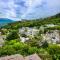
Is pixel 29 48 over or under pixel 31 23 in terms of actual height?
under

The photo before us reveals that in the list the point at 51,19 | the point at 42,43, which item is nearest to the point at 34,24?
the point at 51,19

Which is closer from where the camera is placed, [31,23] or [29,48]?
[29,48]

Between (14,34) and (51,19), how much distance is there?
7.61 meters

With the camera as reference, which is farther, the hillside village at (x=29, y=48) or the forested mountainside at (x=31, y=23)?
the forested mountainside at (x=31, y=23)

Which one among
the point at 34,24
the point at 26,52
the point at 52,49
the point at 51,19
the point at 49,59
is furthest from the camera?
the point at 51,19

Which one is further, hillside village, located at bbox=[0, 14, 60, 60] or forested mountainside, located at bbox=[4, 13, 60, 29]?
forested mountainside, located at bbox=[4, 13, 60, 29]

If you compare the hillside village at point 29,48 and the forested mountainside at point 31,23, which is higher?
the forested mountainside at point 31,23

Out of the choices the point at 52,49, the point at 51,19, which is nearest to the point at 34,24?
the point at 51,19

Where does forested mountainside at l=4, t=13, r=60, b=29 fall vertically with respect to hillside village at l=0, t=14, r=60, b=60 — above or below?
above

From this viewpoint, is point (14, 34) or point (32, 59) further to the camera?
point (14, 34)

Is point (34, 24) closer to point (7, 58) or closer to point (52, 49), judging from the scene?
point (52, 49)

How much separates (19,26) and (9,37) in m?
5.11

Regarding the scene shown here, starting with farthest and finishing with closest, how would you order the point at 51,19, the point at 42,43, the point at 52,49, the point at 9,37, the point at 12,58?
the point at 51,19 < the point at 9,37 < the point at 42,43 < the point at 52,49 < the point at 12,58

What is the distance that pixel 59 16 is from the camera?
57.7 feet
